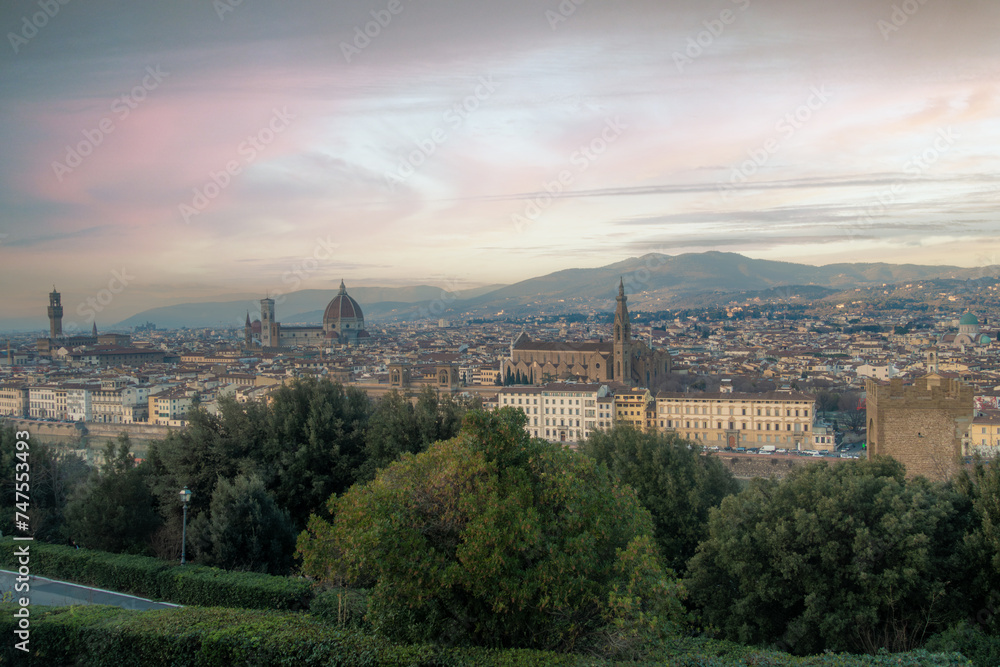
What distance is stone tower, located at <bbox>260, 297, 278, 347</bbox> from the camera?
94.7 metres

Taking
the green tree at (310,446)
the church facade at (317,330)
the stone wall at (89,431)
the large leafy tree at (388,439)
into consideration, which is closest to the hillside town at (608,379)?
the stone wall at (89,431)

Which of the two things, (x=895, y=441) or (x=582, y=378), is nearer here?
(x=895, y=441)

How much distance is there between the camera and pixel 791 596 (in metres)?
7.09

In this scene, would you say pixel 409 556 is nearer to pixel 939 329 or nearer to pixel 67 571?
pixel 67 571

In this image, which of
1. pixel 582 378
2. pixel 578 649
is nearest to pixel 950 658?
pixel 578 649

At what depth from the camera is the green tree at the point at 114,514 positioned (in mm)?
8664

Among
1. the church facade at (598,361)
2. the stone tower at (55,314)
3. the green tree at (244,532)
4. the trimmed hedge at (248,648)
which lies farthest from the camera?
the stone tower at (55,314)

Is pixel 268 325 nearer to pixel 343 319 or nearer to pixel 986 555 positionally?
pixel 343 319

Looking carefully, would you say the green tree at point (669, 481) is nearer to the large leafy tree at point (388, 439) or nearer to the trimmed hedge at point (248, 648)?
the large leafy tree at point (388, 439)

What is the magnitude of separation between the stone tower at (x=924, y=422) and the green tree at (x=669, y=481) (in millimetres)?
2808

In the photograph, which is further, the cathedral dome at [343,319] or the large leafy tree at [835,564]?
the cathedral dome at [343,319]

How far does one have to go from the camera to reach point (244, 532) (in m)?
8.23

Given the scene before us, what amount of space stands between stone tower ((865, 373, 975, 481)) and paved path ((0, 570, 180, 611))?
1115 centimetres

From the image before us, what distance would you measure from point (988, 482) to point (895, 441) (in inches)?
227
